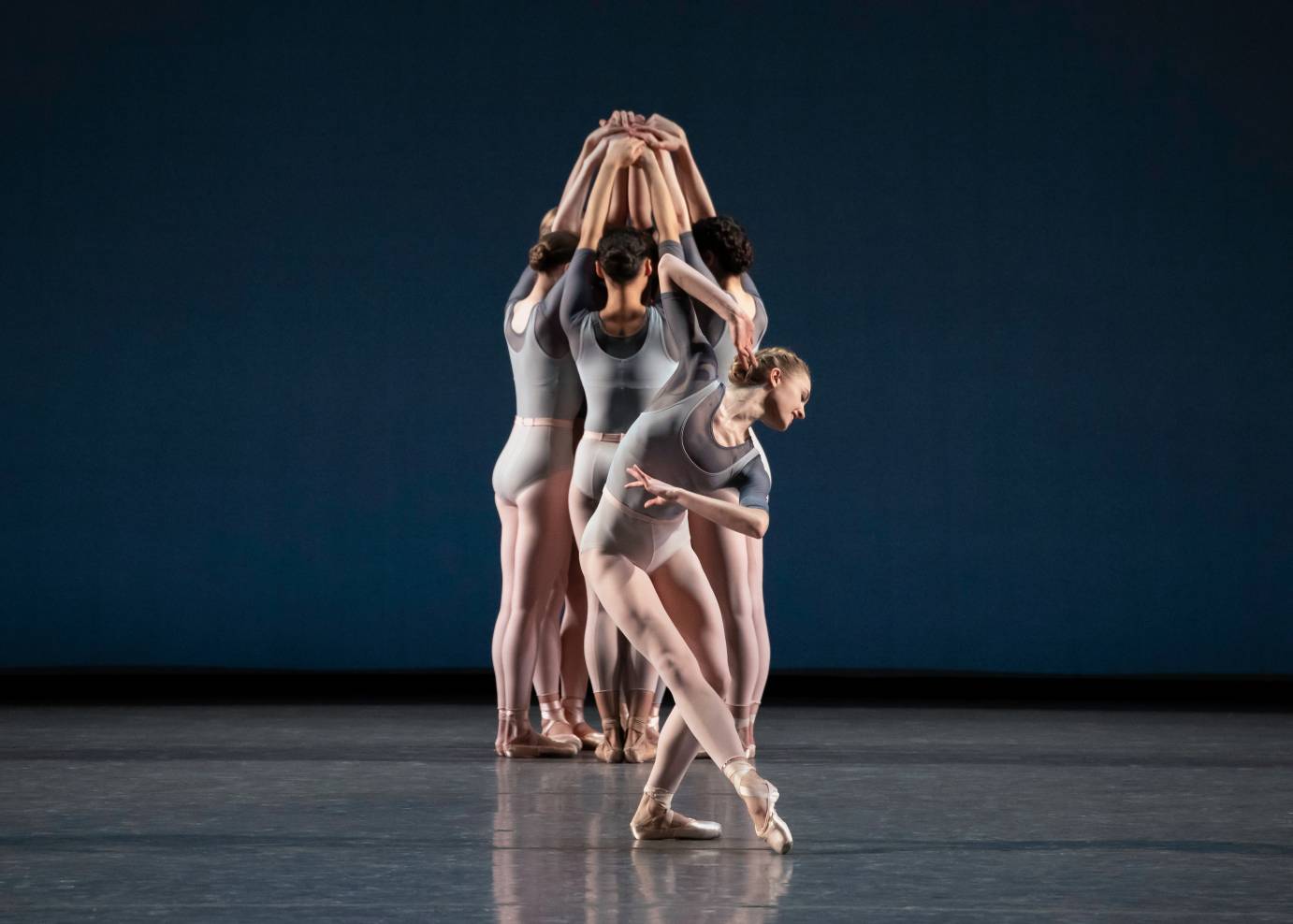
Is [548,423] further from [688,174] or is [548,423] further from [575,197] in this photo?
[688,174]

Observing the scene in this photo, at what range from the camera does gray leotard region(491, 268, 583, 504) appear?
5.45m

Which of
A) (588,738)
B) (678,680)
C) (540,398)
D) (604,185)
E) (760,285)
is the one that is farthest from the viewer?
(760,285)

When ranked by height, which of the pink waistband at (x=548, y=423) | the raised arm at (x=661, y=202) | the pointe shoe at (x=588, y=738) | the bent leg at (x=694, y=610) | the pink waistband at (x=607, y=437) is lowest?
the pointe shoe at (x=588, y=738)

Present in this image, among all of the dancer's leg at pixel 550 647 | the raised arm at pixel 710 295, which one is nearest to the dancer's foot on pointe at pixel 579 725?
the dancer's leg at pixel 550 647

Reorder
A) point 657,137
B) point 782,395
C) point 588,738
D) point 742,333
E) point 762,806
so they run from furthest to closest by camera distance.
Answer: point 588,738, point 657,137, point 742,333, point 782,395, point 762,806

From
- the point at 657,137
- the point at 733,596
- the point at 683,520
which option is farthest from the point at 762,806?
the point at 657,137

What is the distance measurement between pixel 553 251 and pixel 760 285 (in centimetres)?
234

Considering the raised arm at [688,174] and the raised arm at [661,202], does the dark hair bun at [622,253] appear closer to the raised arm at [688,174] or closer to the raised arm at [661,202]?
the raised arm at [661,202]

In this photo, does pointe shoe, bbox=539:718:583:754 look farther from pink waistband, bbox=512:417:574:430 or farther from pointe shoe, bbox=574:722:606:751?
pink waistband, bbox=512:417:574:430

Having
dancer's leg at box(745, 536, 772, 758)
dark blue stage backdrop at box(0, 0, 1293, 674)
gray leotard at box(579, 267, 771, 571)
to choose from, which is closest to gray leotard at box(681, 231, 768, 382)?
dancer's leg at box(745, 536, 772, 758)

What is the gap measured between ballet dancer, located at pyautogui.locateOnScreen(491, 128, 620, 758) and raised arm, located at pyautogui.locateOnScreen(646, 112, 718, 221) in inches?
6.0

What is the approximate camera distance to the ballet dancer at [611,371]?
5137 mm

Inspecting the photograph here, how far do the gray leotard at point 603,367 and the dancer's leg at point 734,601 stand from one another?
1.14ft

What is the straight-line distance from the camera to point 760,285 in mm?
7672
